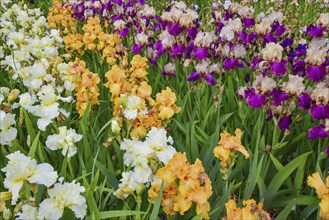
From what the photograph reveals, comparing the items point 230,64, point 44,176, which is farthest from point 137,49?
point 44,176

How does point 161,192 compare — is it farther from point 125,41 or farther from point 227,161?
point 125,41

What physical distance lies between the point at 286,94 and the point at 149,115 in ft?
3.05

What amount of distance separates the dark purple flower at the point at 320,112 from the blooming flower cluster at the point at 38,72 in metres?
1.62

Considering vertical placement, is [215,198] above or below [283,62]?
below

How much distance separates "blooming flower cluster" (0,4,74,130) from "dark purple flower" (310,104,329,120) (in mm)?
1618

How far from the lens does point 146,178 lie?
1829mm

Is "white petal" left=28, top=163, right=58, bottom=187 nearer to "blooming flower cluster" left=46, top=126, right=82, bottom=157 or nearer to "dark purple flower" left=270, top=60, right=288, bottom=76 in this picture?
"blooming flower cluster" left=46, top=126, right=82, bottom=157

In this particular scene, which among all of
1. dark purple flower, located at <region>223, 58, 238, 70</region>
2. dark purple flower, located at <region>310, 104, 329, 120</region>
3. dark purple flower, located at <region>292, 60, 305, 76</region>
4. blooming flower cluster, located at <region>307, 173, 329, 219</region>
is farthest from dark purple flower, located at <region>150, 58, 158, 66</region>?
blooming flower cluster, located at <region>307, 173, 329, 219</region>

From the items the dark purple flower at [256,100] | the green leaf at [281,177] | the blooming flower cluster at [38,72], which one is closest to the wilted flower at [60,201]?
the blooming flower cluster at [38,72]

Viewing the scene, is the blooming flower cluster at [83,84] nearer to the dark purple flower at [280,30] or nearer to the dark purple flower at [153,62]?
the dark purple flower at [153,62]

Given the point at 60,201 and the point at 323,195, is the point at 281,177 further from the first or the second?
the point at 60,201

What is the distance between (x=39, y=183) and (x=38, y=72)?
4.77ft

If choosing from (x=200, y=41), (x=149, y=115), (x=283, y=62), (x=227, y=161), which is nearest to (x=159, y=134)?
(x=227, y=161)

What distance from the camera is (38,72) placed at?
293 cm
